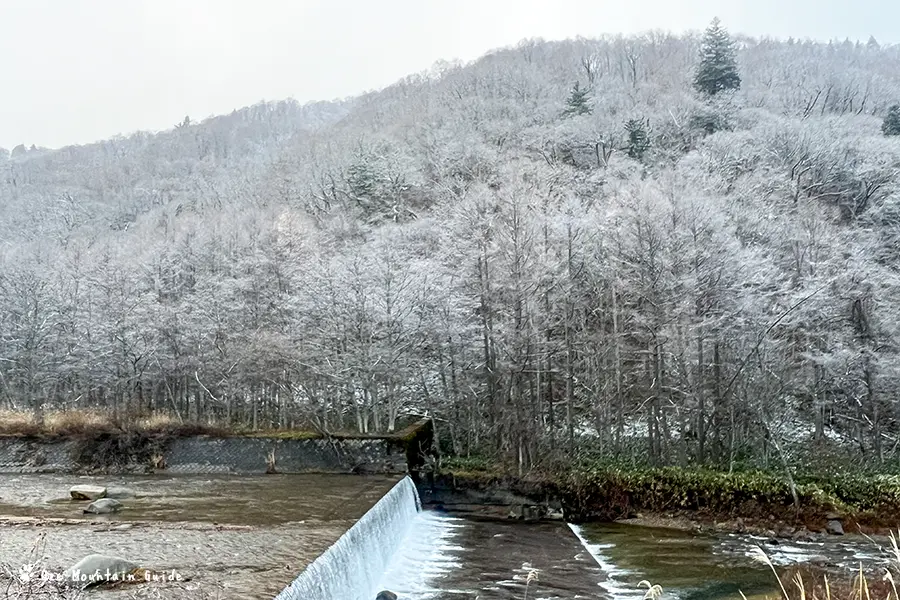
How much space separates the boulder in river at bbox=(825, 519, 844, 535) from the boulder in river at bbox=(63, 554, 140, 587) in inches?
538

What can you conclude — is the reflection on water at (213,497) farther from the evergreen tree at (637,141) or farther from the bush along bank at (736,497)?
the evergreen tree at (637,141)

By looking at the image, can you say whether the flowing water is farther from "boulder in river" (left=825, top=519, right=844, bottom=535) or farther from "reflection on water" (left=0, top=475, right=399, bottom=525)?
"boulder in river" (left=825, top=519, right=844, bottom=535)

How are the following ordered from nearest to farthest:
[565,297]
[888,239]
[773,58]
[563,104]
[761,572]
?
[761,572], [565,297], [888,239], [563,104], [773,58]

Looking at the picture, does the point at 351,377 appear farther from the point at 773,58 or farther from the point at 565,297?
the point at 773,58

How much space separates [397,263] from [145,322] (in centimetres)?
1201

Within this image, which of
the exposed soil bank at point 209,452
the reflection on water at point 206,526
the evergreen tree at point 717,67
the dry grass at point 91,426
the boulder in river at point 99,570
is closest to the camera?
the boulder in river at point 99,570

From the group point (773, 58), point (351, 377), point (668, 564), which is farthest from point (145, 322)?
point (773, 58)

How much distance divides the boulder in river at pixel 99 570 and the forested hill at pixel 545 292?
11.0 metres

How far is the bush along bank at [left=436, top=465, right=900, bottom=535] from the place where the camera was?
45.6ft

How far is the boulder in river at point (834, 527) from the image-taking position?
13.5 m

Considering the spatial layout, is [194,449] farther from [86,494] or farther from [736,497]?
[736,497]

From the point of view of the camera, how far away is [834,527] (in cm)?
1355

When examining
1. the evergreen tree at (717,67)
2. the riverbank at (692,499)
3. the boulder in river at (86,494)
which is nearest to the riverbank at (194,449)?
the riverbank at (692,499)

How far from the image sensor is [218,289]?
87.8 ft
